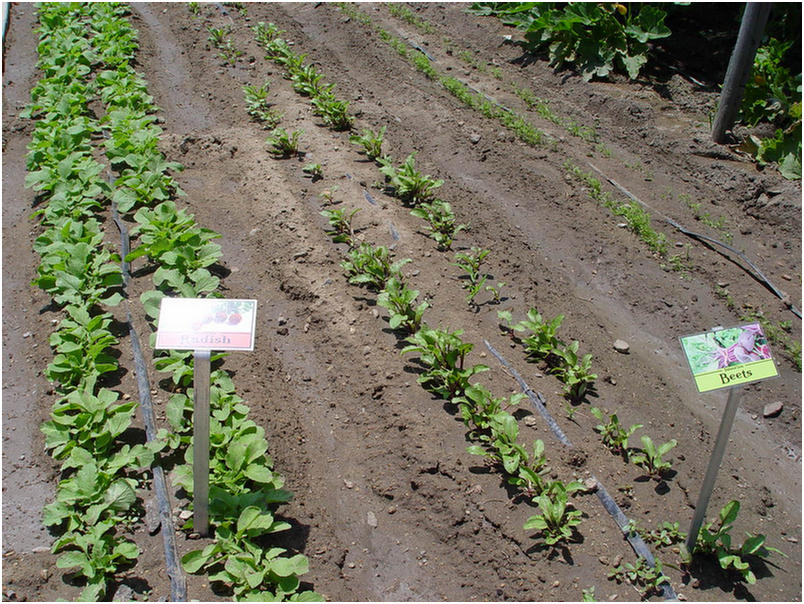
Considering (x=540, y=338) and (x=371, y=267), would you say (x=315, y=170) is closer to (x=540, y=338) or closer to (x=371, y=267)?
(x=371, y=267)

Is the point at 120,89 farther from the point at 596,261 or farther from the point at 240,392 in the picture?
the point at 596,261

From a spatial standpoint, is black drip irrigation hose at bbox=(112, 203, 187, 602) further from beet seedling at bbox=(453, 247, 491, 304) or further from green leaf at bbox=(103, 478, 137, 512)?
A: beet seedling at bbox=(453, 247, 491, 304)

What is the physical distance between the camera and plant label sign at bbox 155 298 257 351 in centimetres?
284

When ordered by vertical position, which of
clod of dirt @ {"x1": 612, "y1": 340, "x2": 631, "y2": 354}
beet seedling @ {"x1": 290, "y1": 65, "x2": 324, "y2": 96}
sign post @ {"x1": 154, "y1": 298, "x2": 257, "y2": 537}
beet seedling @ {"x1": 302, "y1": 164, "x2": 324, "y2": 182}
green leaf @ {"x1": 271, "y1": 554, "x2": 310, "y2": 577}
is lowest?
green leaf @ {"x1": 271, "y1": 554, "x2": 310, "y2": 577}

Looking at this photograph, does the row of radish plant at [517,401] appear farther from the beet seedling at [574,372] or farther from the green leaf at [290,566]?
the green leaf at [290,566]

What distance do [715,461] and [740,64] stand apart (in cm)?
523

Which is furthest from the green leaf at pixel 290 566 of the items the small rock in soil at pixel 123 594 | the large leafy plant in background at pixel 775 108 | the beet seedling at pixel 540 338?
the large leafy plant in background at pixel 775 108

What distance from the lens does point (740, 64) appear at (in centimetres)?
686

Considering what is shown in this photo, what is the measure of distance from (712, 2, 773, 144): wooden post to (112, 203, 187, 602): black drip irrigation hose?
19.5 ft

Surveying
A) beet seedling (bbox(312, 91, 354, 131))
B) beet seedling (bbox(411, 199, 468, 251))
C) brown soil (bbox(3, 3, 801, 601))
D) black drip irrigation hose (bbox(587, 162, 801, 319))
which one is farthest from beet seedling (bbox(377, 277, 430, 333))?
beet seedling (bbox(312, 91, 354, 131))

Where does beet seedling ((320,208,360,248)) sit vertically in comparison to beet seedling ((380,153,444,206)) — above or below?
below

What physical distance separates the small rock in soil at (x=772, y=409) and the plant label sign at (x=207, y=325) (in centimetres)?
348

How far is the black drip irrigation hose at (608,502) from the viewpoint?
3375 millimetres

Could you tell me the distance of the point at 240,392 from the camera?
4.34 meters
